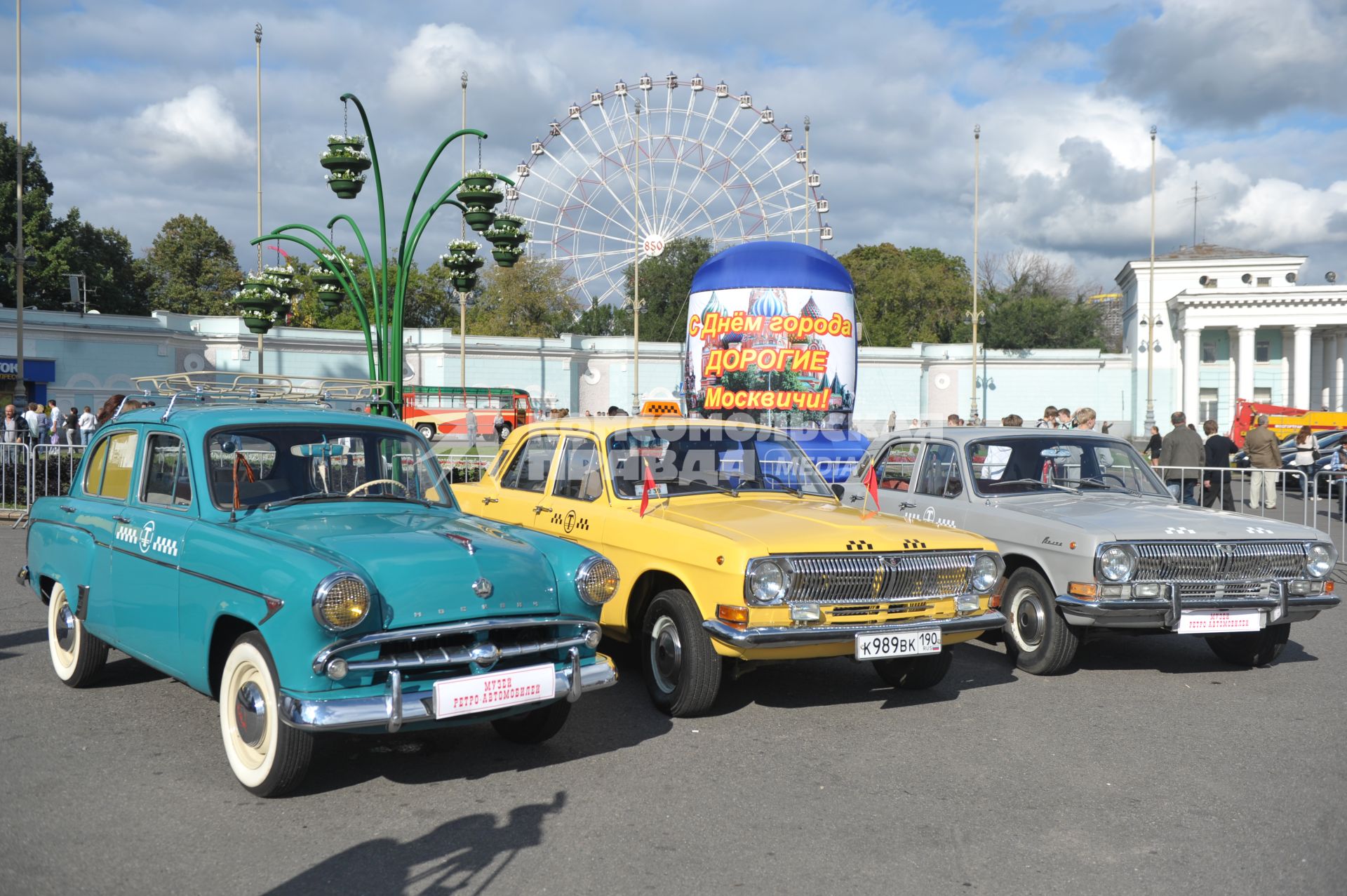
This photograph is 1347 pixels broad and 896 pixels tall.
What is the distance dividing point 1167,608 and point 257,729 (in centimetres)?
542

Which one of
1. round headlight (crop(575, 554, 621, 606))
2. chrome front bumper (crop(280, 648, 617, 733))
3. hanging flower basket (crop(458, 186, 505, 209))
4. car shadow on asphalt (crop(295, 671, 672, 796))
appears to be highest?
hanging flower basket (crop(458, 186, 505, 209))

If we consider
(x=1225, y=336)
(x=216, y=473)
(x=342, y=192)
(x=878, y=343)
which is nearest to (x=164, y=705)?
(x=216, y=473)

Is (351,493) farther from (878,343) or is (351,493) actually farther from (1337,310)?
(1337,310)

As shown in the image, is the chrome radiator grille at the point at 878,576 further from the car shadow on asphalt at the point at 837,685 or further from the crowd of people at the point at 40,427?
the crowd of people at the point at 40,427

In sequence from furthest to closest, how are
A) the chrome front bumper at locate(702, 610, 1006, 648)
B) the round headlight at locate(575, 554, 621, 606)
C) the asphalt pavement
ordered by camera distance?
the chrome front bumper at locate(702, 610, 1006, 648) < the round headlight at locate(575, 554, 621, 606) < the asphalt pavement

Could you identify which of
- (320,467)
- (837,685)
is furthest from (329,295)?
(837,685)

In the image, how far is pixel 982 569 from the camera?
657 cm

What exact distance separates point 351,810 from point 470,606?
0.98 m

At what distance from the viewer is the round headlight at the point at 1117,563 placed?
277 inches

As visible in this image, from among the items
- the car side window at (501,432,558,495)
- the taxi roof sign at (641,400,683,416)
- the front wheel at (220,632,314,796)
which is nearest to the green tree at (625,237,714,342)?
the taxi roof sign at (641,400,683,416)

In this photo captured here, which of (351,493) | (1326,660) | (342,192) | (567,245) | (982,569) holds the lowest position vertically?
(1326,660)

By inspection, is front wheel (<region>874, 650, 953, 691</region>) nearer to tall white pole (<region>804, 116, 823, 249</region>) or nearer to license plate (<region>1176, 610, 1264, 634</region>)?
license plate (<region>1176, 610, 1264, 634</region>)

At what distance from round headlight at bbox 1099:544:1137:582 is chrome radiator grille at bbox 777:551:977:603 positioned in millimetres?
1090

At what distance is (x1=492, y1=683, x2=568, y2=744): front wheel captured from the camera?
5.51 meters
